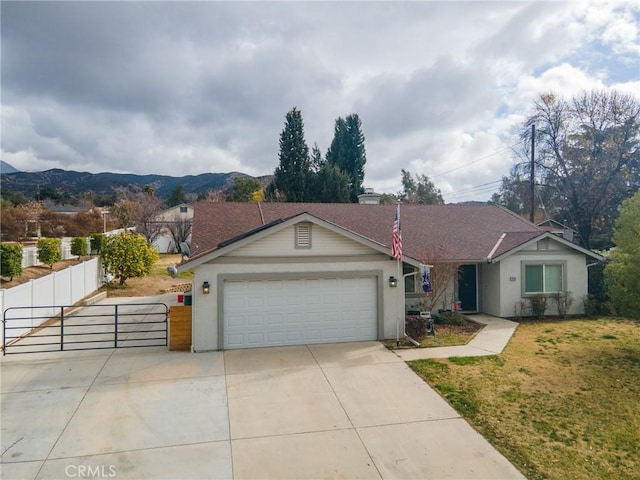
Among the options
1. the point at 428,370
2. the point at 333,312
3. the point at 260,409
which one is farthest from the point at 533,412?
the point at 333,312

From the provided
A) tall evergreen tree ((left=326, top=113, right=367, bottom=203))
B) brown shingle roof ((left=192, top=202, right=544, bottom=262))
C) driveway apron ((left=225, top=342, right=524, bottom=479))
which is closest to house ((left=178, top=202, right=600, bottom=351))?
brown shingle roof ((left=192, top=202, right=544, bottom=262))

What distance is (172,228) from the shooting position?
37.5 metres

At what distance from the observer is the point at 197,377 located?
28.1 feet

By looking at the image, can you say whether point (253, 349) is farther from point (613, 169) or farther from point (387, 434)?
point (613, 169)

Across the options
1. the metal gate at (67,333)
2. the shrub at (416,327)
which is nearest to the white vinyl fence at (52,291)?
the metal gate at (67,333)

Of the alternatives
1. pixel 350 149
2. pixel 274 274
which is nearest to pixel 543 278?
pixel 274 274

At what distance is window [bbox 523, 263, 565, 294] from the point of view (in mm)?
14852

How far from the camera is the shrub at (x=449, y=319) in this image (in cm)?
1327

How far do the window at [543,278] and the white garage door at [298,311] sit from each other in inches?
285

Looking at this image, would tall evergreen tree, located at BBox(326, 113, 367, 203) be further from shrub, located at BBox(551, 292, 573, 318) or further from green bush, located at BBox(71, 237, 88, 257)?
shrub, located at BBox(551, 292, 573, 318)

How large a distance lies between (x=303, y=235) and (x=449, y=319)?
6255 millimetres

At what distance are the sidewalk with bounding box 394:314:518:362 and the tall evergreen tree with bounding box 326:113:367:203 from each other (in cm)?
3046

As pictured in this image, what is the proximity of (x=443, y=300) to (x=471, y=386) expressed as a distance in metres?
7.07

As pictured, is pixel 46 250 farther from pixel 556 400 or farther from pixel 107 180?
pixel 107 180
